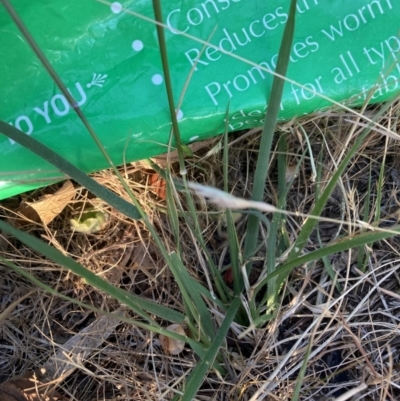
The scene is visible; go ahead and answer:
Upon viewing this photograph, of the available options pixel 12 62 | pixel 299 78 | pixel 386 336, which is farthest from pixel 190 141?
pixel 386 336

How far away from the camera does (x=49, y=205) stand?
84 centimetres

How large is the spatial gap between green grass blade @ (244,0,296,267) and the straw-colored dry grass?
69 millimetres

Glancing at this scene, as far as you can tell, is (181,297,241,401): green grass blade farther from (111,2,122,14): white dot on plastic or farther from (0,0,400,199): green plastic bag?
(111,2,122,14): white dot on plastic

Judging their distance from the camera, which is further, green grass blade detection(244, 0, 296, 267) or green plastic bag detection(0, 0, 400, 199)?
green plastic bag detection(0, 0, 400, 199)

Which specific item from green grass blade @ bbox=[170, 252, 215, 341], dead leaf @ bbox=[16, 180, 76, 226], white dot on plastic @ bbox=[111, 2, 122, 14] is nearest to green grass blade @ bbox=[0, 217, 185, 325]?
green grass blade @ bbox=[170, 252, 215, 341]

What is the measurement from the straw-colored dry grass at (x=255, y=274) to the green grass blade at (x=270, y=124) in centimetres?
7

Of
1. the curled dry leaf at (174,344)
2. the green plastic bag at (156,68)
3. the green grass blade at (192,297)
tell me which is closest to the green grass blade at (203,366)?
the green grass blade at (192,297)

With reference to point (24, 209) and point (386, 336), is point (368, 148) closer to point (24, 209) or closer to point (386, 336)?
point (386, 336)

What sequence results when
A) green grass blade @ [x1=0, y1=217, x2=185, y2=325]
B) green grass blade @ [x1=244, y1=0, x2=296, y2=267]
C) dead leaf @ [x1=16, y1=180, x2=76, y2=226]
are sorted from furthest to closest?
dead leaf @ [x1=16, y1=180, x2=76, y2=226] < green grass blade @ [x1=244, y1=0, x2=296, y2=267] < green grass blade @ [x1=0, y1=217, x2=185, y2=325]

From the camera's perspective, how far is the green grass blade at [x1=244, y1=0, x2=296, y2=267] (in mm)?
515

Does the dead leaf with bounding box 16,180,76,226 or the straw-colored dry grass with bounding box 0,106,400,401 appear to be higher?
the dead leaf with bounding box 16,180,76,226

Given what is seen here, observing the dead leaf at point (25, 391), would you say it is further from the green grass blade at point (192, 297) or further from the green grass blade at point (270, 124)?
the green grass blade at point (270, 124)

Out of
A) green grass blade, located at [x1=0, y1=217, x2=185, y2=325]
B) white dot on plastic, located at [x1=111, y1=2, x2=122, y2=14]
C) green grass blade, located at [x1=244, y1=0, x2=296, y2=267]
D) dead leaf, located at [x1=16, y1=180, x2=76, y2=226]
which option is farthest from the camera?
dead leaf, located at [x1=16, y1=180, x2=76, y2=226]

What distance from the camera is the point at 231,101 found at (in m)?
0.74
